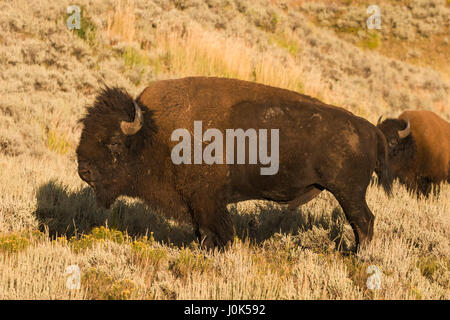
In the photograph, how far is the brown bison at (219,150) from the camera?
4.36 m

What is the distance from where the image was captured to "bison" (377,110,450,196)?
302 inches

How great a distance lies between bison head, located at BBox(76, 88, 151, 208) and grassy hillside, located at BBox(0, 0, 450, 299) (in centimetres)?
51

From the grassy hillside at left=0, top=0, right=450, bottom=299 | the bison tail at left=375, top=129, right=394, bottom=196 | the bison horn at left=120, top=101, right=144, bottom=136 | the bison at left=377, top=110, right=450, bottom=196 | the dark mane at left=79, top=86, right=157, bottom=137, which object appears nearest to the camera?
the grassy hillside at left=0, top=0, right=450, bottom=299

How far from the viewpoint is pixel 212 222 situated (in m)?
4.35

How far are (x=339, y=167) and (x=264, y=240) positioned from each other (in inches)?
52.6

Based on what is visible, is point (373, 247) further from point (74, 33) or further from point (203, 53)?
point (74, 33)

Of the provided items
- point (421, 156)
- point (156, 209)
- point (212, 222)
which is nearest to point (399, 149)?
point (421, 156)

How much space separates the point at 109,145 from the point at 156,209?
793 mm

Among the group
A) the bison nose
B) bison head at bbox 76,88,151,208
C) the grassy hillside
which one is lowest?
the grassy hillside

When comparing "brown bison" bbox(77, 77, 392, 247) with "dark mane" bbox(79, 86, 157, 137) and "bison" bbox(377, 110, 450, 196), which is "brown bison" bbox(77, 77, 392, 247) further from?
"bison" bbox(377, 110, 450, 196)

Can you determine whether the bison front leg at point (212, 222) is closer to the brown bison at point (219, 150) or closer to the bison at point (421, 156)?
the brown bison at point (219, 150)

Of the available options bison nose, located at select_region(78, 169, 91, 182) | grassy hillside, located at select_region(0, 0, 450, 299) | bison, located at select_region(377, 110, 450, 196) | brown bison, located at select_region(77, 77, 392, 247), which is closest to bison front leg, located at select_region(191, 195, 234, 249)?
brown bison, located at select_region(77, 77, 392, 247)

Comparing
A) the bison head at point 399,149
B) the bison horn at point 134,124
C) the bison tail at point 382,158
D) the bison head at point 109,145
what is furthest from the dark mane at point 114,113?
the bison head at point 399,149

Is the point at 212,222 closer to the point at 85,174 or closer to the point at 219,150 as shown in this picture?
the point at 219,150
